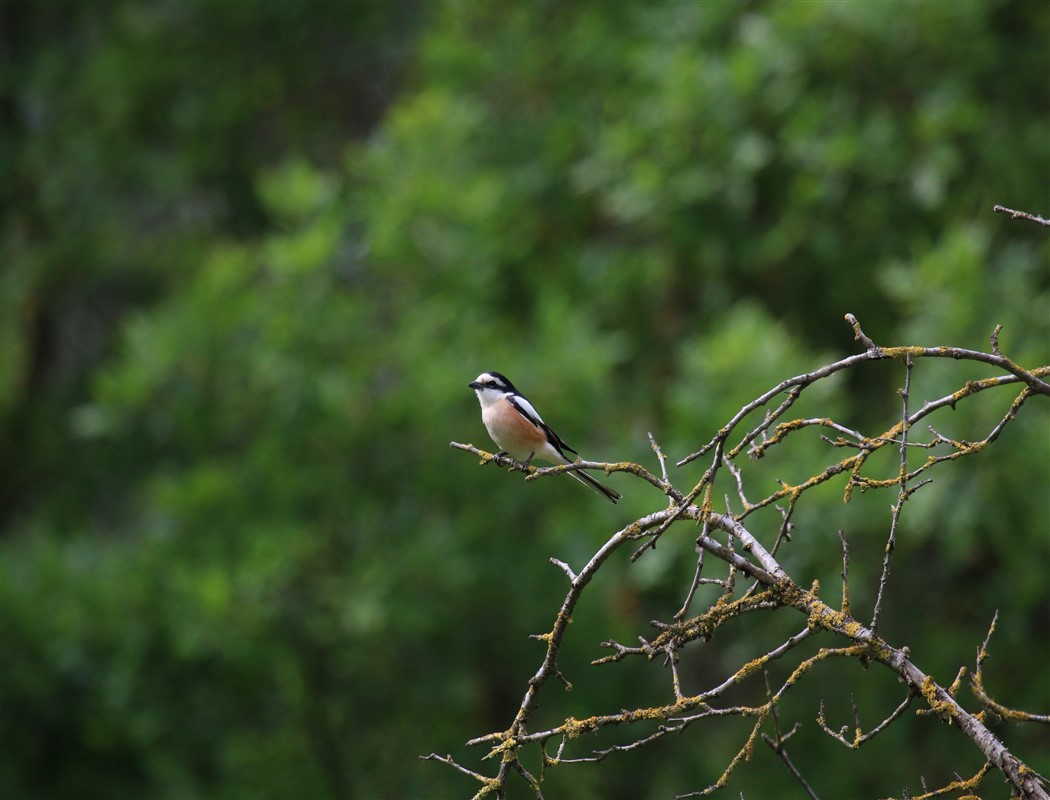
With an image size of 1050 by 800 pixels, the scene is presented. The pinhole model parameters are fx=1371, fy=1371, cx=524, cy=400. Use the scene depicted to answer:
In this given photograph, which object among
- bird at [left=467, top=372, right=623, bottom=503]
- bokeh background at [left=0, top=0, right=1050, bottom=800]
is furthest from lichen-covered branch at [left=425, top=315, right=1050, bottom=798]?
bokeh background at [left=0, top=0, right=1050, bottom=800]

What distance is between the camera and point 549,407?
984 centimetres

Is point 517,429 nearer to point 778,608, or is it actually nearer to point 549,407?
point 778,608

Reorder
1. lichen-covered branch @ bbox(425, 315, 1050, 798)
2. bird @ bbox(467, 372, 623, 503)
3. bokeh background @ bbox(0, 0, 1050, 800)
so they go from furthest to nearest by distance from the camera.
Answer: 1. bokeh background @ bbox(0, 0, 1050, 800)
2. bird @ bbox(467, 372, 623, 503)
3. lichen-covered branch @ bbox(425, 315, 1050, 798)

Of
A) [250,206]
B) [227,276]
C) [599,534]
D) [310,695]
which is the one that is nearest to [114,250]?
[250,206]

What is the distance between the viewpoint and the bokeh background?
948 cm

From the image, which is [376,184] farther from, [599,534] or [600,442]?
[599,534]

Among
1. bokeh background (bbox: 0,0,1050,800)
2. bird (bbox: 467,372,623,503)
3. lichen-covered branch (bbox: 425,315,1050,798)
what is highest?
lichen-covered branch (bbox: 425,315,1050,798)

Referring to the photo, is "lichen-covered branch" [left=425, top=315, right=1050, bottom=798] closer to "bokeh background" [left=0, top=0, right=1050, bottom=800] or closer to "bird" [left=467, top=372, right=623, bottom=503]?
"bird" [left=467, top=372, right=623, bottom=503]

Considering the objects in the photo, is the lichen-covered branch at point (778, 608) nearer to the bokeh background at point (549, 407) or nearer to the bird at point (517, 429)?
the bird at point (517, 429)

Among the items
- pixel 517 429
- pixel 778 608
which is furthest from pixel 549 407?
pixel 778 608

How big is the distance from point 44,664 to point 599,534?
14.8 ft

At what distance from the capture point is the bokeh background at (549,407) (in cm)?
948

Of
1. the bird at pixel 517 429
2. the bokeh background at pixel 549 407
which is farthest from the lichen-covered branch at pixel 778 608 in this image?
the bokeh background at pixel 549 407

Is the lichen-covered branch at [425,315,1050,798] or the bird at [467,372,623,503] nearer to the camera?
the lichen-covered branch at [425,315,1050,798]
